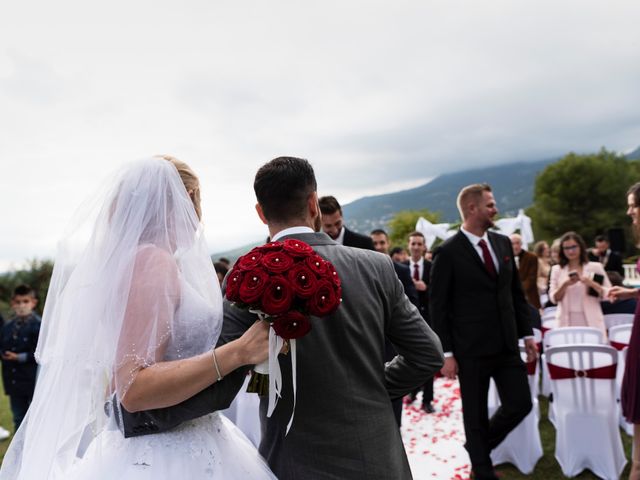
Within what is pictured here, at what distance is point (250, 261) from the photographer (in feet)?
5.25

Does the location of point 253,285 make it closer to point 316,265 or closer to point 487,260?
point 316,265

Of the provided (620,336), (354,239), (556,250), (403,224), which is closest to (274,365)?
(354,239)

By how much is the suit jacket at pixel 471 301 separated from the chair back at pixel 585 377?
1.95ft

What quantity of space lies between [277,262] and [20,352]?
630 centimetres

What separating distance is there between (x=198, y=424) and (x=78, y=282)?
0.77 m

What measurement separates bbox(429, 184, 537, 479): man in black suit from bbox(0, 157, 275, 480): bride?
99.7 inches

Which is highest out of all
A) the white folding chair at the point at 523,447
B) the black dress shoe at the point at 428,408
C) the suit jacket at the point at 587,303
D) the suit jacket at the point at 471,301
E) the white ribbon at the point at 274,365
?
the white ribbon at the point at 274,365

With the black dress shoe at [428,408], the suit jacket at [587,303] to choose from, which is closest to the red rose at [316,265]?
the suit jacket at [587,303]

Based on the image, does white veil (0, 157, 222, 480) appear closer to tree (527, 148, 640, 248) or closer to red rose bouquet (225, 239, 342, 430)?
red rose bouquet (225, 239, 342, 430)

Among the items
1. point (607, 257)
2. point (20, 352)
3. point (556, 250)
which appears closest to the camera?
point (20, 352)

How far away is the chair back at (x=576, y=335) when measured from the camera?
5.44 metres

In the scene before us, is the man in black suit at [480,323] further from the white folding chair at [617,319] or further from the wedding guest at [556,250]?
the white folding chair at [617,319]

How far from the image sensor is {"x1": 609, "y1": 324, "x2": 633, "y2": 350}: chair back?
5.44 m

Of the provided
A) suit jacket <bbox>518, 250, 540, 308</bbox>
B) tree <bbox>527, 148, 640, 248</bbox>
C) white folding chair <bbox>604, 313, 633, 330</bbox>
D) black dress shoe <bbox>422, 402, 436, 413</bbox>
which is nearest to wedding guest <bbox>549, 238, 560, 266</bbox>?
suit jacket <bbox>518, 250, 540, 308</bbox>
